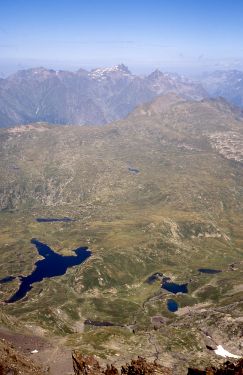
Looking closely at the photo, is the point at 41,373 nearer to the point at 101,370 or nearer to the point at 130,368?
the point at 101,370

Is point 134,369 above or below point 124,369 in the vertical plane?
above

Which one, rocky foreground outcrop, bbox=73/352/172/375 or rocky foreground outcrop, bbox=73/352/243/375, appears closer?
rocky foreground outcrop, bbox=73/352/243/375

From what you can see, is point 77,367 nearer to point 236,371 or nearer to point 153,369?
point 153,369

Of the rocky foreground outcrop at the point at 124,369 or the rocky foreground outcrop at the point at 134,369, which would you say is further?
the rocky foreground outcrop at the point at 124,369

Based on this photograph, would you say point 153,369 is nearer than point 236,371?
No

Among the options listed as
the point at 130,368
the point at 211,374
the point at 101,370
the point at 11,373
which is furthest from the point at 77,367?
the point at 211,374

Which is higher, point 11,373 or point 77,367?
point 11,373

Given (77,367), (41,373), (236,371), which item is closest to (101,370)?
(77,367)

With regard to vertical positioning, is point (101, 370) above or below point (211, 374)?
below

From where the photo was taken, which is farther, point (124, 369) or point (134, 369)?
point (124, 369)
